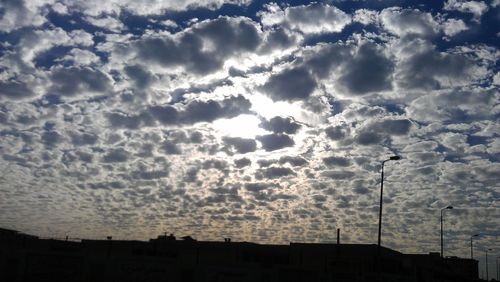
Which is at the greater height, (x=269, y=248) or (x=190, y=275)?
(x=269, y=248)

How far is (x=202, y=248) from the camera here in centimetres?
6725

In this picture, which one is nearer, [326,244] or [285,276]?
[285,276]

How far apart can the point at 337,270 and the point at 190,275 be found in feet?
56.9

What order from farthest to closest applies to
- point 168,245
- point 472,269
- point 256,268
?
point 472,269 < point 168,245 < point 256,268

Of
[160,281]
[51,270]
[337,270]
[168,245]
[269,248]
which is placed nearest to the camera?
[337,270]

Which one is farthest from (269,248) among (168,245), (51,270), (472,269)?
(472,269)

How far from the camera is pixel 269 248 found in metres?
66.0

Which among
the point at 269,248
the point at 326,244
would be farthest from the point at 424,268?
the point at 269,248

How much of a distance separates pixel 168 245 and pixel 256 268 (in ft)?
78.8

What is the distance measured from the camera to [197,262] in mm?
57531

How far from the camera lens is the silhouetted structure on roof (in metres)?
53.8

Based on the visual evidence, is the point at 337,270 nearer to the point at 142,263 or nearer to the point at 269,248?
the point at 269,248

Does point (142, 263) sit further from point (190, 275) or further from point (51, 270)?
point (51, 270)

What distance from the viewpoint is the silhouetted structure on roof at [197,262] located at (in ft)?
176
